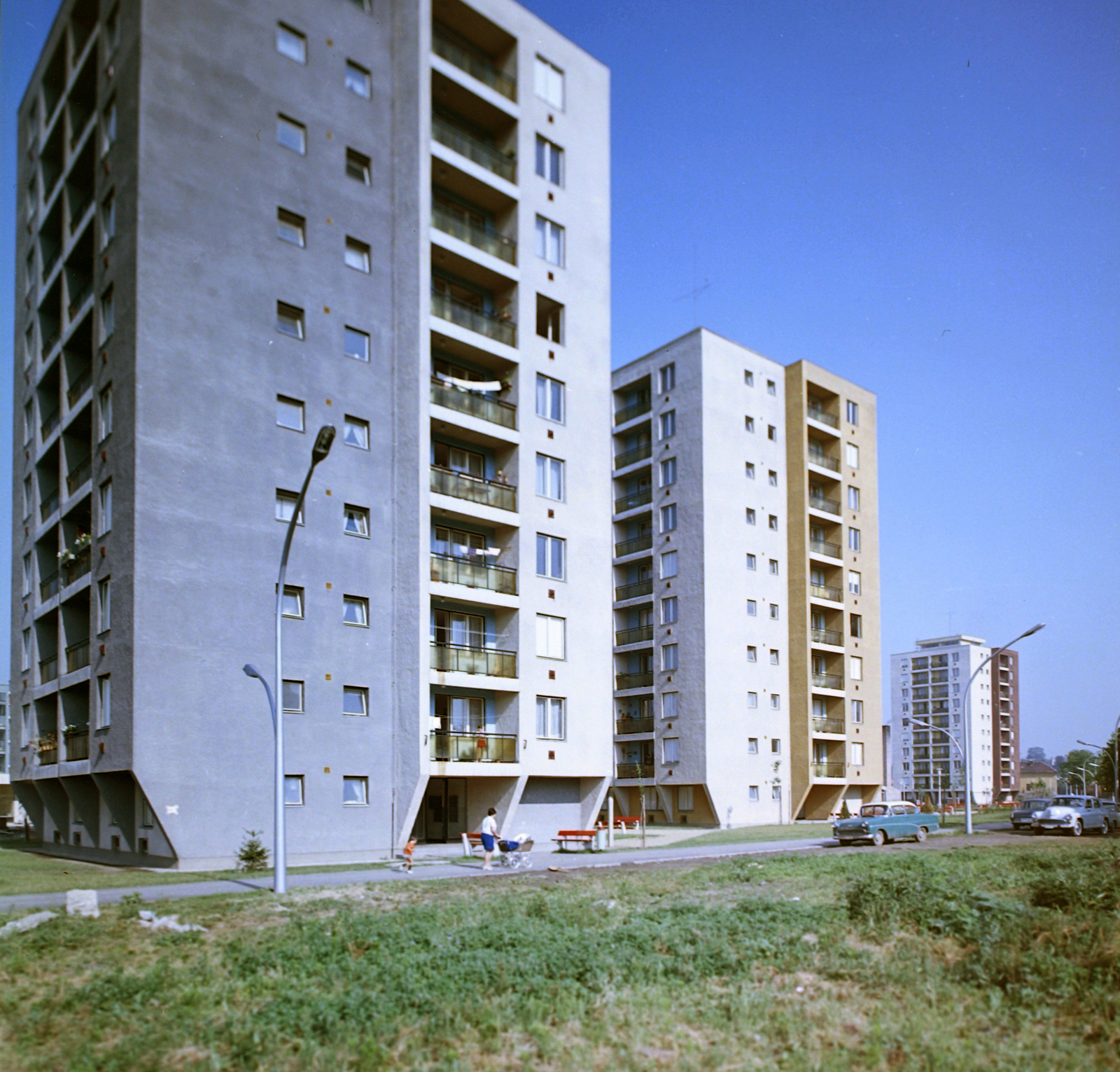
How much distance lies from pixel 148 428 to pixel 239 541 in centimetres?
404

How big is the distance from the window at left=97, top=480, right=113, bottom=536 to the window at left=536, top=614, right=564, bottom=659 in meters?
14.5

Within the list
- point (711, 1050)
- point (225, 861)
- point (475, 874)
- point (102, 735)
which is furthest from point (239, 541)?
point (711, 1050)

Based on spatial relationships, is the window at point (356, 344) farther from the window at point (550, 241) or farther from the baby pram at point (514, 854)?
the baby pram at point (514, 854)

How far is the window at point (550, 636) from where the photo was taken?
36406 mm

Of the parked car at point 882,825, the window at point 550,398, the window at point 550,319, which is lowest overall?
the parked car at point 882,825

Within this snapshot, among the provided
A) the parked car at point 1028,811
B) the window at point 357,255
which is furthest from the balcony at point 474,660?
the parked car at point 1028,811

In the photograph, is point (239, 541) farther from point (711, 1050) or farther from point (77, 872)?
point (711, 1050)

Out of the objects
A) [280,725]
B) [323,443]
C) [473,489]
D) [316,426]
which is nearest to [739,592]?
[473,489]

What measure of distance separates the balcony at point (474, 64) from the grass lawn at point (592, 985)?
3095cm

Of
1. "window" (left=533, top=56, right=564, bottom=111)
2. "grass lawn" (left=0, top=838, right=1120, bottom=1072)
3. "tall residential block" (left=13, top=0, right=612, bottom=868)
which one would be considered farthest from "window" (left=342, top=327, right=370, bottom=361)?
"grass lawn" (left=0, top=838, right=1120, bottom=1072)

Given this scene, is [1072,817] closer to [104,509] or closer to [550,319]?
[550,319]

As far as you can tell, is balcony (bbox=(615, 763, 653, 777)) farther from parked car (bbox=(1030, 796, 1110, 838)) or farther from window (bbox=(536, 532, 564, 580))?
window (bbox=(536, 532, 564, 580))

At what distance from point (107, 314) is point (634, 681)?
35884 mm

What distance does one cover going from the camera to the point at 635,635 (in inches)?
2320
